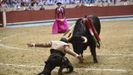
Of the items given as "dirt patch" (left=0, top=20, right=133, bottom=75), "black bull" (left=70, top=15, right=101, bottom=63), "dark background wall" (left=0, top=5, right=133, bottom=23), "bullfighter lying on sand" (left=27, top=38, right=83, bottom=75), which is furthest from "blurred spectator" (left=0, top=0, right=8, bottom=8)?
"bullfighter lying on sand" (left=27, top=38, right=83, bottom=75)

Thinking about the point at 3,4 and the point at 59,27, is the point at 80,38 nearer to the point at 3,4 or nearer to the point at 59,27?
the point at 59,27

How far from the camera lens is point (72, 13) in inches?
878

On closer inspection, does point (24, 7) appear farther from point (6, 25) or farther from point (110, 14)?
point (110, 14)

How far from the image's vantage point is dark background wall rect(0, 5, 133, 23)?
2066cm

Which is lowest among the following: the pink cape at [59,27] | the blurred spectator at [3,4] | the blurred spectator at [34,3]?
the blurred spectator at [34,3]

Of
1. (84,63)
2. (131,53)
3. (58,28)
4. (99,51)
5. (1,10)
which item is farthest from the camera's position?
(1,10)

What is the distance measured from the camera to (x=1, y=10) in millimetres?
20125

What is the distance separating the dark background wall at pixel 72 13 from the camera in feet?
67.8

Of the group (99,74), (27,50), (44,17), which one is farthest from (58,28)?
(99,74)

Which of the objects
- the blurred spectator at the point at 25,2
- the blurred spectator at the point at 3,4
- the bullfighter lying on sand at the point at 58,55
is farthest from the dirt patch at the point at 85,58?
the blurred spectator at the point at 25,2

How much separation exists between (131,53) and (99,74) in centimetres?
239

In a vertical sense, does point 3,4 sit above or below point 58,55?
below

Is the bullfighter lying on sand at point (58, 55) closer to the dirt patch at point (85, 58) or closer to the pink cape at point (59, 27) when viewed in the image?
the dirt patch at point (85, 58)

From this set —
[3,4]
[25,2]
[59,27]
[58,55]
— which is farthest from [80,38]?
[25,2]
